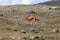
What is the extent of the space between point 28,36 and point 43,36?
0.92m

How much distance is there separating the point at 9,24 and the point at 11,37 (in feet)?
18.8

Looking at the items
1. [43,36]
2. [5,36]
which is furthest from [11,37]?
[43,36]

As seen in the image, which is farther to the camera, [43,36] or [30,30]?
[30,30]

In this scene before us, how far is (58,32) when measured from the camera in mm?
19625

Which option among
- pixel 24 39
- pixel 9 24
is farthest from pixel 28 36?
pixel 9 24

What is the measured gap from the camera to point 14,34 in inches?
713

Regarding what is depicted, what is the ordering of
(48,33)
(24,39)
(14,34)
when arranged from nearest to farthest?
1. (24,39)
2. (14,34)
3. (48,33)

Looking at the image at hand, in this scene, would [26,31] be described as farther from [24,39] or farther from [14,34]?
[24,39]

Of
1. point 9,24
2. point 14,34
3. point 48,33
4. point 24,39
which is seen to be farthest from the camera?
point 9,24

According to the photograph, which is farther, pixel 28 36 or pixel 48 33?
pixel 48 33

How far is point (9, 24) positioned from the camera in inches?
896

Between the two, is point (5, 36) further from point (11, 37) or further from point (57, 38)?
point (57, 38)

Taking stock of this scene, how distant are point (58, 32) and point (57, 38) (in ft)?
6.26

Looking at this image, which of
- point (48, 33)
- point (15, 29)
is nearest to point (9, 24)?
point (15, 29)
